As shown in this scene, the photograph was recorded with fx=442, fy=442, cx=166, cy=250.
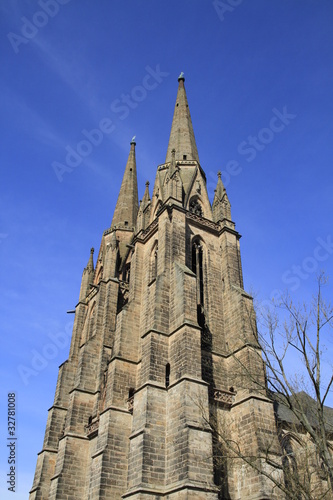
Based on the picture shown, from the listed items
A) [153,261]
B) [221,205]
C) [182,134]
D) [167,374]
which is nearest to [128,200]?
[182,134]

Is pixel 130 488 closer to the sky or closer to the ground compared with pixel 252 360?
closer to the ground

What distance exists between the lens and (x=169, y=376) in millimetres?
18469

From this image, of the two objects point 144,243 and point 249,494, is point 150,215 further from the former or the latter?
point 249,494

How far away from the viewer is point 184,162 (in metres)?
30.8

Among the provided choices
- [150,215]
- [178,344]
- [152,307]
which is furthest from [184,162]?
[178,344]

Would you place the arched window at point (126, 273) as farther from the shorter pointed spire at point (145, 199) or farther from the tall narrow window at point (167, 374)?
the tall narrow window at point (167, 374)

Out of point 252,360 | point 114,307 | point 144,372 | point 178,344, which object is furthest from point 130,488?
point 114,307

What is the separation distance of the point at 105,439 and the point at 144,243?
11673mm

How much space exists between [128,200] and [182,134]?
337 inches

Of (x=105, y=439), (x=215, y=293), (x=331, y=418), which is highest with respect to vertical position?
(x=215, y=293)

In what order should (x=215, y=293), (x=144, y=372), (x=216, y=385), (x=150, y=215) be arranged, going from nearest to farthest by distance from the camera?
(x=144, y=372)
(x=216, y=385)
(x=215, y=293)
(x=150, y=215)

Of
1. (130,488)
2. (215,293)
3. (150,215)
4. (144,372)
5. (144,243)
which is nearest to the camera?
(130,488)

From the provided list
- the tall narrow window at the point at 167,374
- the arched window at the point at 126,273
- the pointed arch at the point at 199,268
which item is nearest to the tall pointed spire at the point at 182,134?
the arched window at the point at 126,273

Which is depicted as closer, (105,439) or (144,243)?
(105,439)
